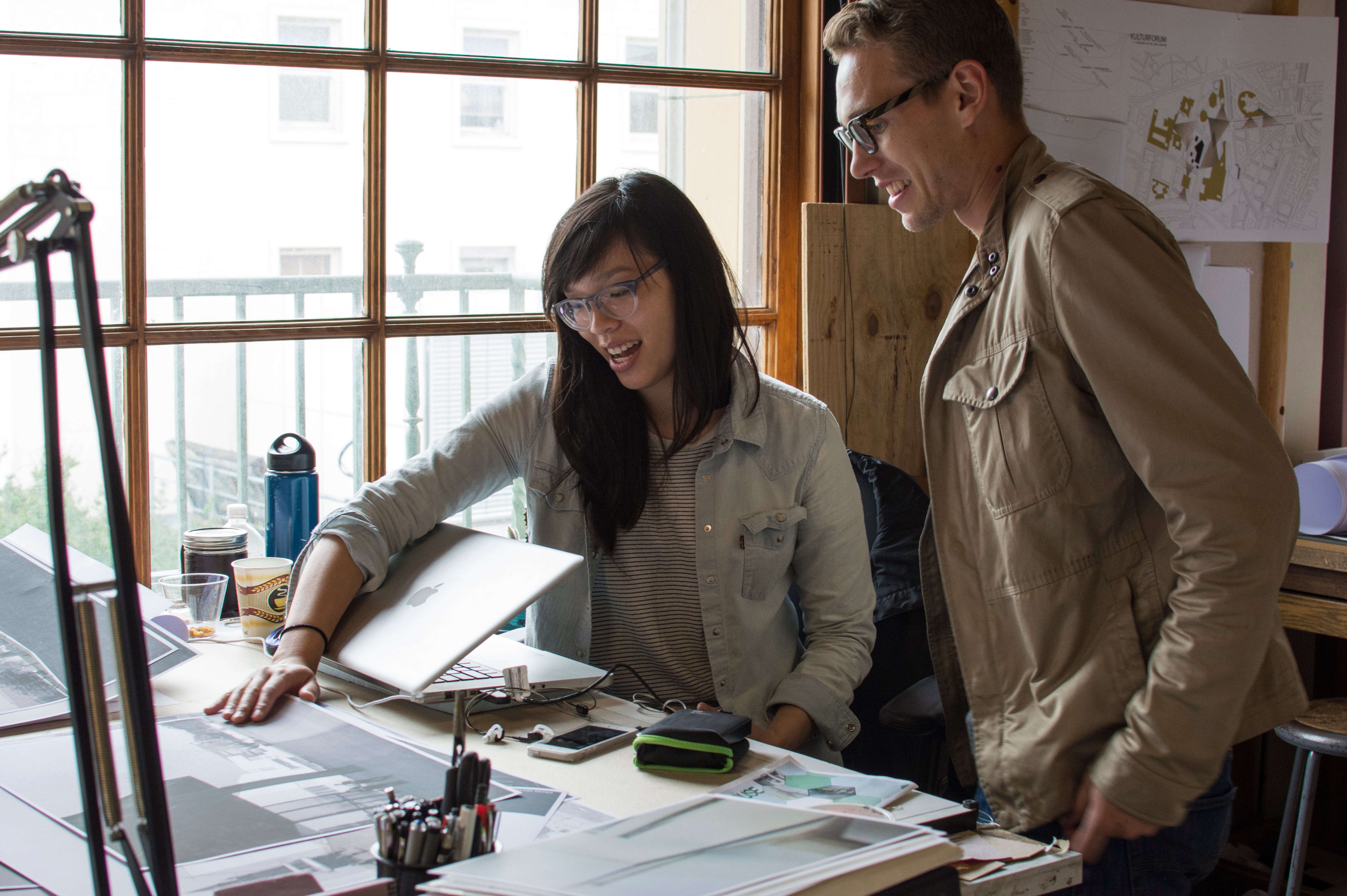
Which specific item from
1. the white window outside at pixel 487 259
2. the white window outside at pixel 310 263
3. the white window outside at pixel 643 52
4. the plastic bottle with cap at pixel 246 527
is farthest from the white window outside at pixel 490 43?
the plastic bottle with cap at pixel 246 527

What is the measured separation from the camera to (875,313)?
239cm

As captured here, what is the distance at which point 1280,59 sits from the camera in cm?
276

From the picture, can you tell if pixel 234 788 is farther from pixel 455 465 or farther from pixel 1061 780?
pixel 1061 780

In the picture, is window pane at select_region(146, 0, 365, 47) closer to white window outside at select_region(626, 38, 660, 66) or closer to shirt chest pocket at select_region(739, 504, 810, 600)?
white window outside at select_region(626, 38, 660, 66)

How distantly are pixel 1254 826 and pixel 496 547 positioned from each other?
2.42 m

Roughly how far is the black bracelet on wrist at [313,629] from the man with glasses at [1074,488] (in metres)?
0.77

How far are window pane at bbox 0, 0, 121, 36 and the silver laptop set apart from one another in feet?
3.51

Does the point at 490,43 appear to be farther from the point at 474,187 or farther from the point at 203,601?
the point at 203,601

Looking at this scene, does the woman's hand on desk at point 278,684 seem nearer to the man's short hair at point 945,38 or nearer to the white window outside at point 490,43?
the man's short hair at point 945,38

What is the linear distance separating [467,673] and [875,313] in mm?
1345

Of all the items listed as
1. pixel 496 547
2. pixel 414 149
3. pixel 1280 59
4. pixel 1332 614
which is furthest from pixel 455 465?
pixel 1280 59

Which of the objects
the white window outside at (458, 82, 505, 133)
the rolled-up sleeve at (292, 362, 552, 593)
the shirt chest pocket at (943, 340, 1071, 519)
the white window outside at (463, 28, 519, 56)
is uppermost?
the white window outside at (463, 28, 519, 56)

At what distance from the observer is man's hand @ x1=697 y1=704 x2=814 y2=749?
141 cm

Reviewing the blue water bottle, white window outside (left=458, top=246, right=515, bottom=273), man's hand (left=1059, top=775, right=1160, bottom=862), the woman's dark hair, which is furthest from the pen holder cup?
white window outside (left=458, top=246, right=515, bottom=273)
